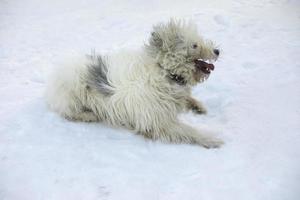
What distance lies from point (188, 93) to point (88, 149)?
3.26 ft

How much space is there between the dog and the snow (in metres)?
0.14

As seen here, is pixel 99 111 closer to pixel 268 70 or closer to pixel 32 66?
pixel 32 66

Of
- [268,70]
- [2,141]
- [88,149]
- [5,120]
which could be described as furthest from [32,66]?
[268,70]

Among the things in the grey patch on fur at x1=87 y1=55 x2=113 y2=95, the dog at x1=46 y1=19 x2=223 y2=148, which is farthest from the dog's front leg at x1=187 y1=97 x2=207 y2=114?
the grey patch on fur at x1=87 y1=55 x2=113 y2=95

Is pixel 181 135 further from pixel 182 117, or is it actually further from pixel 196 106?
pixel 196 106

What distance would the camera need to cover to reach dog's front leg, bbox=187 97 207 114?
416cm

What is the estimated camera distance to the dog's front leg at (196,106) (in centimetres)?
416

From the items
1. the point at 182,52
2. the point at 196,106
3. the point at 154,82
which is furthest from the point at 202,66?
the point at 196,106

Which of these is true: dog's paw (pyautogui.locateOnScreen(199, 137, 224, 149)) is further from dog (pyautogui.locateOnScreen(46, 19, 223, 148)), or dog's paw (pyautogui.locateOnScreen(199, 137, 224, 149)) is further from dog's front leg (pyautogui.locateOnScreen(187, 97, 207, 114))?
dog's front leg (pyautogui.locateOnScreen(187, 97, 207, 114))

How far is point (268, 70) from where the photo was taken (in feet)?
15.9

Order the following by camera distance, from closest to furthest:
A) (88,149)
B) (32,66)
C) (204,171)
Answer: (204,171) → (88,149) → (32,66)

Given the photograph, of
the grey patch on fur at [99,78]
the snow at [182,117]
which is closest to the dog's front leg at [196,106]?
the snow at [182,117]

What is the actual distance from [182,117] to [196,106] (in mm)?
173

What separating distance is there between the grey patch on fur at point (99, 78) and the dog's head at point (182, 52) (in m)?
0.44
